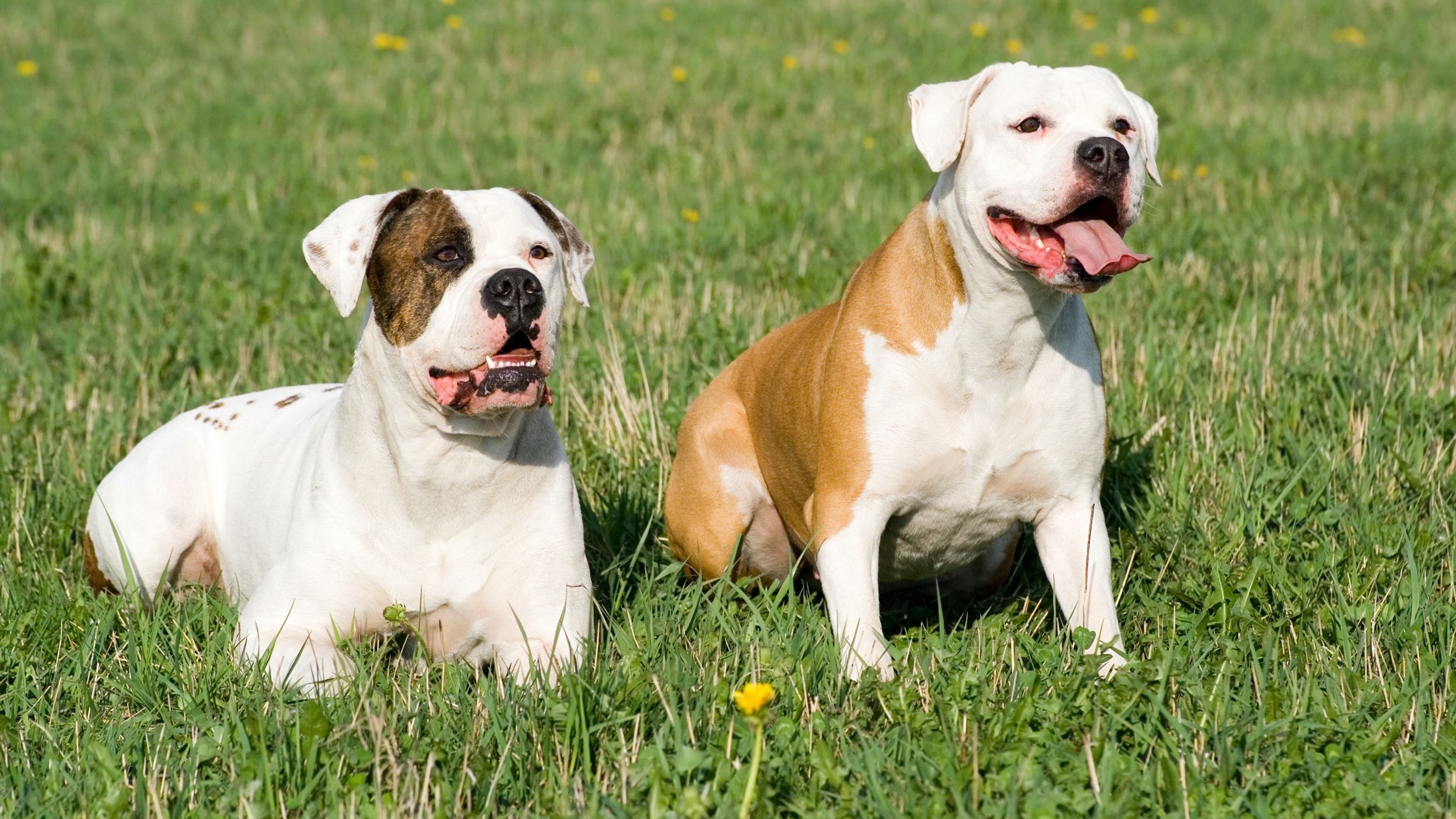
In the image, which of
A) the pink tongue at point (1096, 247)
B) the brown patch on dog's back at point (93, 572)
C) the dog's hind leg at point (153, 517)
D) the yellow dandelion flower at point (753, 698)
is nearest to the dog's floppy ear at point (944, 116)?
the pink tongue at point (1096, 247)

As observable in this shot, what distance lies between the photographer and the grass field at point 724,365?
3.32m

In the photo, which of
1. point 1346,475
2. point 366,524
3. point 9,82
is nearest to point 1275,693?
point 1346,475

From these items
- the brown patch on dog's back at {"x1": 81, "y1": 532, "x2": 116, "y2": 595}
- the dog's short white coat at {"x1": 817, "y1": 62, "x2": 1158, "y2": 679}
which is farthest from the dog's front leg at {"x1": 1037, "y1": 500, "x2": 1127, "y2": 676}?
the brown patch on dog's back at {"x1": 81, "y1": 532, "x2": 116, "y2": 595}

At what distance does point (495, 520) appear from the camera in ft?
13.7

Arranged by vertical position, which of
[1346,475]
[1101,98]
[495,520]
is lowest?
[1346,475]

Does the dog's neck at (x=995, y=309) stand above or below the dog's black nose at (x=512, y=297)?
below

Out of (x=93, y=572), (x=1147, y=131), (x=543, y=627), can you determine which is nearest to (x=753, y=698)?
(x=543, y=627)

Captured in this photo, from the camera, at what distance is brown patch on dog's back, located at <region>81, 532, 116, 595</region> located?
4.88 meters

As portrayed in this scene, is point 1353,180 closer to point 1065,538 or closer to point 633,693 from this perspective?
point 1065,538

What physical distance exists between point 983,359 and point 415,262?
5.04 ft

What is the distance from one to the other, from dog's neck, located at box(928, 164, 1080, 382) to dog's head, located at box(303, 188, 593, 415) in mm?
1094

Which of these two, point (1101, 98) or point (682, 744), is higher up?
point (1101, 98)

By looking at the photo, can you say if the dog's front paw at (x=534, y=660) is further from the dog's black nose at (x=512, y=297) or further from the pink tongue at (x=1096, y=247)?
the pink tongue at (x=1096, y=247)

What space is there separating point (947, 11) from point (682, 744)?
12.5 m
